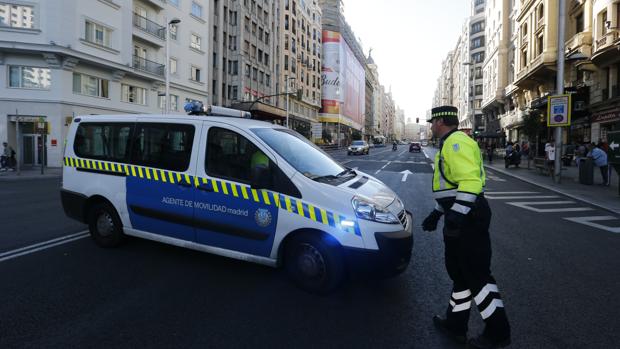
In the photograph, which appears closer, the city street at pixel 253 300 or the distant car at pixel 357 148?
the city street at pixel 253 300

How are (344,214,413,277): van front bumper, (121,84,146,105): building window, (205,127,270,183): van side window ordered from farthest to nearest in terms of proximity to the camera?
(121,84,146,105): building window → (205,127,270,183): van side window → (344,214,413,277): van front bumper

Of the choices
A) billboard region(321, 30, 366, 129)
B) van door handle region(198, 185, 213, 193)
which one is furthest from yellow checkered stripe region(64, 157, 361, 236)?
billboard region(321, 30, 366, 129)

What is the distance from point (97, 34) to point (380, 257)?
28.1m

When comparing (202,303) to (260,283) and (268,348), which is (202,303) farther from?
(268,348)

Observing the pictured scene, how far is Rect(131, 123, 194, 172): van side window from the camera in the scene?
15.1 feet

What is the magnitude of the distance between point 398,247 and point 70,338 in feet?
9.39

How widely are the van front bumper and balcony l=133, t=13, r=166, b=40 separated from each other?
30965mm

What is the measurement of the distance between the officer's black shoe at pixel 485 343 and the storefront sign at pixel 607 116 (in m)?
25.4

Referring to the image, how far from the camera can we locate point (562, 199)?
11672 millimetres

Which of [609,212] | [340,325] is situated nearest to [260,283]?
[340,325]

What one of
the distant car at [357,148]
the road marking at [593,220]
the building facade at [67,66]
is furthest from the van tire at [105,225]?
the distant car at [357,148]

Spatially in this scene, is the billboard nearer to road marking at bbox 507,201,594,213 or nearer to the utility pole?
the utility pole

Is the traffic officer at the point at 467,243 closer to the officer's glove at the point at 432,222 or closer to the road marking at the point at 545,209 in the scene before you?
the officer's glove at the point at 432,222

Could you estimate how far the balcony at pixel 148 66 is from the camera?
95.6 ft
